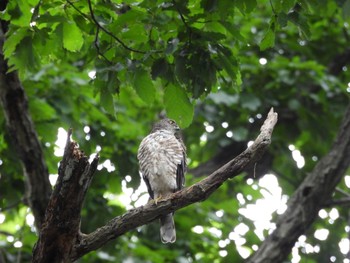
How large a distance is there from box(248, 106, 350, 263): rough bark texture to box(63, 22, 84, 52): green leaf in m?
2.55

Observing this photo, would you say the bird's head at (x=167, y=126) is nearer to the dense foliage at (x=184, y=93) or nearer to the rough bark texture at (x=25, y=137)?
the dense foliage at (x=184, y=93)

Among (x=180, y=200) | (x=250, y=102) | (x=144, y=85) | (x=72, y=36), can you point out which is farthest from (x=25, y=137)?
(x=250, y=102)

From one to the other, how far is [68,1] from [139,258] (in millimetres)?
3561

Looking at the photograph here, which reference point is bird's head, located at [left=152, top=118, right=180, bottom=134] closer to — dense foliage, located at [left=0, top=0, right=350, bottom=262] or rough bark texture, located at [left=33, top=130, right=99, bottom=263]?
dense foliage, located at [left=0, top=0, right=350, bottom=262]

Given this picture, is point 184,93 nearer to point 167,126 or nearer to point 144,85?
point 144,85

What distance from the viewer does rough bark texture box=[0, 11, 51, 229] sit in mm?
5255

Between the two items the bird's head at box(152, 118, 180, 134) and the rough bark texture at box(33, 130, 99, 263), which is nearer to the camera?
the rough bark texture at box(33, 130, 99, 263)

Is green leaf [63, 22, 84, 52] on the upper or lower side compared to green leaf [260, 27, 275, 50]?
upper

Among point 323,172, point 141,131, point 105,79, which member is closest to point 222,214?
point 141,131

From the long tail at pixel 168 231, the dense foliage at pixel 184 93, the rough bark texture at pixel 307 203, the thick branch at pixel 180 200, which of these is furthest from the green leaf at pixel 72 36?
the rough bark texture at pixel 307 203

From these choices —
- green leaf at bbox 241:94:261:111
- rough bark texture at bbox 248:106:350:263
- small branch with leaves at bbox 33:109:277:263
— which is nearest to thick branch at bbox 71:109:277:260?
small branch with leaves at bbox 33:109:277:263

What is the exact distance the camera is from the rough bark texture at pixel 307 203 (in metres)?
5.85

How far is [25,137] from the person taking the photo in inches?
209

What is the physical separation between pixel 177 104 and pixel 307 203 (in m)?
2.27
